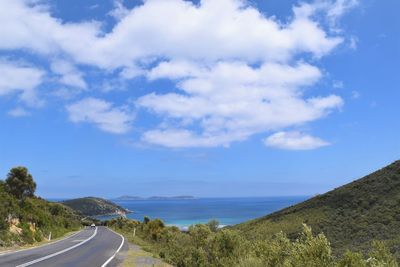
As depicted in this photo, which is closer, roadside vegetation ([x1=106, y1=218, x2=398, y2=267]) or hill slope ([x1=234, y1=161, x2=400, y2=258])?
roadside vegetation ([x1=106, y1=218, x2=398, y2=267])

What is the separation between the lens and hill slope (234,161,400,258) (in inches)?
1822

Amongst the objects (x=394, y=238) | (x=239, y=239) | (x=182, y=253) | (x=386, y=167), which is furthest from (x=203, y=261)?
(x=386, y=167)

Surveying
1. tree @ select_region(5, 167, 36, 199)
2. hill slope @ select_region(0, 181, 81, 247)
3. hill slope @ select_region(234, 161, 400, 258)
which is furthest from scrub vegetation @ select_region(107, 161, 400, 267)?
tree @ select_region(5, 167, 36, 199)

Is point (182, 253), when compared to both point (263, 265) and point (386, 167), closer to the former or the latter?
point (263, 265)

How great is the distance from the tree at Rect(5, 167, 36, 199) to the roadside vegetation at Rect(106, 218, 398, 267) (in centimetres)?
2137

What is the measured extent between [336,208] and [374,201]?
5.92 meters

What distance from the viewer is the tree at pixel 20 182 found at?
4531 centimetres

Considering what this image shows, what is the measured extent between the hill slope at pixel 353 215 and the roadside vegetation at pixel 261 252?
50.1ft

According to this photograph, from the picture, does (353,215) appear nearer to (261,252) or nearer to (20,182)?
(20,182)

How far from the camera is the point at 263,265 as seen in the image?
1445cm

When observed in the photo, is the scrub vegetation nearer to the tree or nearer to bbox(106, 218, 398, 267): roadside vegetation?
bbox(106, 218, 398, 267): roadside vegetation

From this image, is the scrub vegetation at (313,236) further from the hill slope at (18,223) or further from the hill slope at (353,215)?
the hill slope at (18,223)

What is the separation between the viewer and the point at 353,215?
55.4 m

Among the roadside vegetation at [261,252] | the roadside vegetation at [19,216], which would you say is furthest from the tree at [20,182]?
the roadside vegetation at [261,252]
